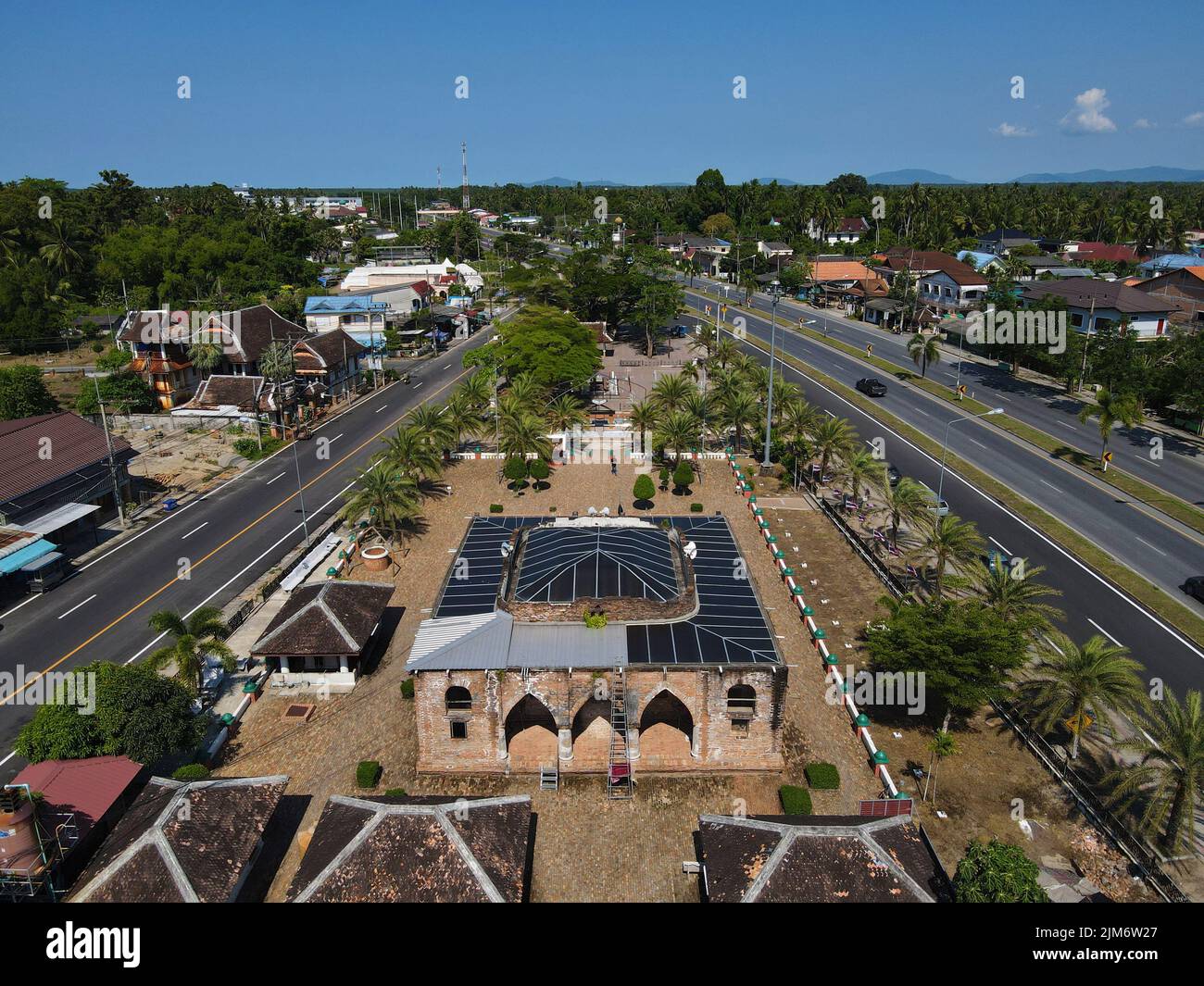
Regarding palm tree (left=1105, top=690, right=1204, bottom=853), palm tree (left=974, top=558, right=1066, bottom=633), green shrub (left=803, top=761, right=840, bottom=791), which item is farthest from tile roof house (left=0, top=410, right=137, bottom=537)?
palm tree (left=1105, top=690, right=1204, bottom=853)

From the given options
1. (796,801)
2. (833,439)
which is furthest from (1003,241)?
(796,801)

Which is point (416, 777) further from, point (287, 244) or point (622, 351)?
point (287, 244)

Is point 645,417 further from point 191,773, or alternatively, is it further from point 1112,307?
point 1112,307

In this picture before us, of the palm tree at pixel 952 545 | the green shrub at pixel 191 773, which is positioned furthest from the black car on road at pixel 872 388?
the green shrub at pixel 191 773

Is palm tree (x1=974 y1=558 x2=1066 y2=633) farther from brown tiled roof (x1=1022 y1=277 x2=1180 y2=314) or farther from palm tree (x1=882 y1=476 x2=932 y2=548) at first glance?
brown tiled roof (x1=1022 y1=277 x2=1180 y2=314)

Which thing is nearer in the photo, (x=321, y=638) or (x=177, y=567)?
(x=321, y=638)
